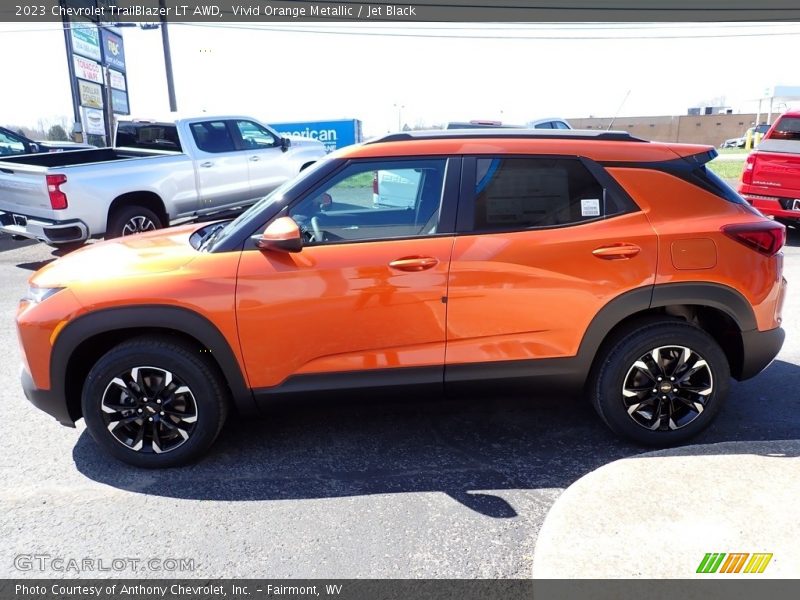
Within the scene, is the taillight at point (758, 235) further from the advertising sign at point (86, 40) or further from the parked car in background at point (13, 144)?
the advertising sign at point (86, 40)

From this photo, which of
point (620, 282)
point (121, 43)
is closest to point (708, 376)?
point (620, 282)

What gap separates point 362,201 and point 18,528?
8.24 feet

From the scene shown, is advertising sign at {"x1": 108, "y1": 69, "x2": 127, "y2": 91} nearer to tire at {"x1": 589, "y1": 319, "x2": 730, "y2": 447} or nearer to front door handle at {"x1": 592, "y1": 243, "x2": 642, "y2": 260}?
front door handle at {"x1": 592, "y1": 243, "x2": 642, "y2": 260}

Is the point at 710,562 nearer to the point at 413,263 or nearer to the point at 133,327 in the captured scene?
the point at 413,263

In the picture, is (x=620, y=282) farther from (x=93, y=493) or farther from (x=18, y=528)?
(x=18, y=528)

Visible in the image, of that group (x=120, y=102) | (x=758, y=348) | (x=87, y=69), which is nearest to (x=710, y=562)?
(x=758, y=348)

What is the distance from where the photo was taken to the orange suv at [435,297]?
10.6 feet

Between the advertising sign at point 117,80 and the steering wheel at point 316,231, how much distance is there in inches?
1207

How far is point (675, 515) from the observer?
2.78m

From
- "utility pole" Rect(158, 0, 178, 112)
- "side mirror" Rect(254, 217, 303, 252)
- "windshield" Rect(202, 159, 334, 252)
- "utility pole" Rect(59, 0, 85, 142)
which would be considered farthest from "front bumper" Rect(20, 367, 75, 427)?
"utility pole" Rect(59, 0, 85, 142)

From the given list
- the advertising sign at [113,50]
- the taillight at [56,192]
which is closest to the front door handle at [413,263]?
the taillight at [56,192]

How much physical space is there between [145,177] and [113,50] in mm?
25110

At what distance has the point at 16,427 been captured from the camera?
3967mm

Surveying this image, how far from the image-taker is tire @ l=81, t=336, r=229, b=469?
10.7ft
